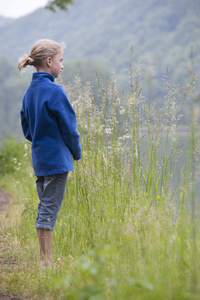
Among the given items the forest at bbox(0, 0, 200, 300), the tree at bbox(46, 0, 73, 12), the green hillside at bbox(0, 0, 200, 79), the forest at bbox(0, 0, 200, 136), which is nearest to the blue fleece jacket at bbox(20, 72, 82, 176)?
the forest at bbox(0, 0, 200, 300)

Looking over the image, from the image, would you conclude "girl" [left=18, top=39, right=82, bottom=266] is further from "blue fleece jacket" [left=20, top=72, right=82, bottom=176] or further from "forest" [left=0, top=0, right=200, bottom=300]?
"forest" [left=0, top=0, right=200, bottom=300]

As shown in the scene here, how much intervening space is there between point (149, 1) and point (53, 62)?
91.2 m

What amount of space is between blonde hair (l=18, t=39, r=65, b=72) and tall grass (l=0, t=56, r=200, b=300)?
44 centimetres

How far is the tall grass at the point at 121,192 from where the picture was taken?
1715 mm

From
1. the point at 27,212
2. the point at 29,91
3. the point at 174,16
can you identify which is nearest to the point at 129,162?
the point at 29,91

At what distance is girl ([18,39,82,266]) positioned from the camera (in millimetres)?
2125

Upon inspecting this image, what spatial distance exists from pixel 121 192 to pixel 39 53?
42.0 inches

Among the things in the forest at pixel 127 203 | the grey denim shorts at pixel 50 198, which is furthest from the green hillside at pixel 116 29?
the grey denim shorts at pixel 50 198

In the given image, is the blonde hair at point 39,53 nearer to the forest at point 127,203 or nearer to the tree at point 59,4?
the forest at point 127,203

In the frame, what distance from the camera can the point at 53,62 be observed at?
2.29 m

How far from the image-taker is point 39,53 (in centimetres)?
225

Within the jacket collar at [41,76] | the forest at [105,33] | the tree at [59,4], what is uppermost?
the forest at [105,33]

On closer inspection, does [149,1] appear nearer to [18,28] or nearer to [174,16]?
[174,16]

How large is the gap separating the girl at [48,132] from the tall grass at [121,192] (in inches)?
Answer: 9.3
